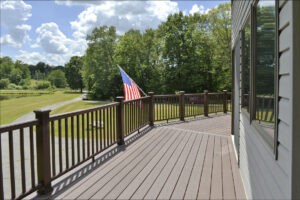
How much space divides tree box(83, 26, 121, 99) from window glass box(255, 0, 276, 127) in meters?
33.7

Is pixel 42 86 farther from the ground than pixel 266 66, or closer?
farther from the ground

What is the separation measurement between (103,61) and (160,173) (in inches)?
1328

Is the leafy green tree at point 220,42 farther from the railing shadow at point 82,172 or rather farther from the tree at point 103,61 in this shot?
the railing shadow at point 82,172

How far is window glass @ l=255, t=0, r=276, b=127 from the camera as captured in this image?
1898mm

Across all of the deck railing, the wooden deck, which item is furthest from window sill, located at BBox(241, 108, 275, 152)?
the deck railing

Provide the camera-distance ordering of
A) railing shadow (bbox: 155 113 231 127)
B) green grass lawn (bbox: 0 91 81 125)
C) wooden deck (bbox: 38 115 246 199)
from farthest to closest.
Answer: green grass lawn (bbox: 0 91 81 125), railing shadow (bbox: 155 113 231 127), wooden deck (bbox: 38 115 246 199)

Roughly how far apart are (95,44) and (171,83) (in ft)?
42.6

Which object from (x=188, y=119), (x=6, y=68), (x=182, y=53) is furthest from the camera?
(x=6, y=68)

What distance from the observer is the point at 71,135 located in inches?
184

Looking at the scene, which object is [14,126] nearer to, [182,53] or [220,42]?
[220,42]

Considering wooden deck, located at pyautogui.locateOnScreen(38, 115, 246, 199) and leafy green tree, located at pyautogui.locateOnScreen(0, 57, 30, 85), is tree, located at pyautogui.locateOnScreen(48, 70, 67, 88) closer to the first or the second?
leafy green tree, located at pyautogui.locateOnScreen(0, 57, 30, 85)

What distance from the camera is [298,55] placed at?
4.17 ft

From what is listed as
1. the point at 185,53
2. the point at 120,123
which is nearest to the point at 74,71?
the point at 185,53

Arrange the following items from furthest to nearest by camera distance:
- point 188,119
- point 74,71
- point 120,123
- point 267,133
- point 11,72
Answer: point 11,72 → point 74,71 → point 188,119 → point 120,123 → point 267,133
